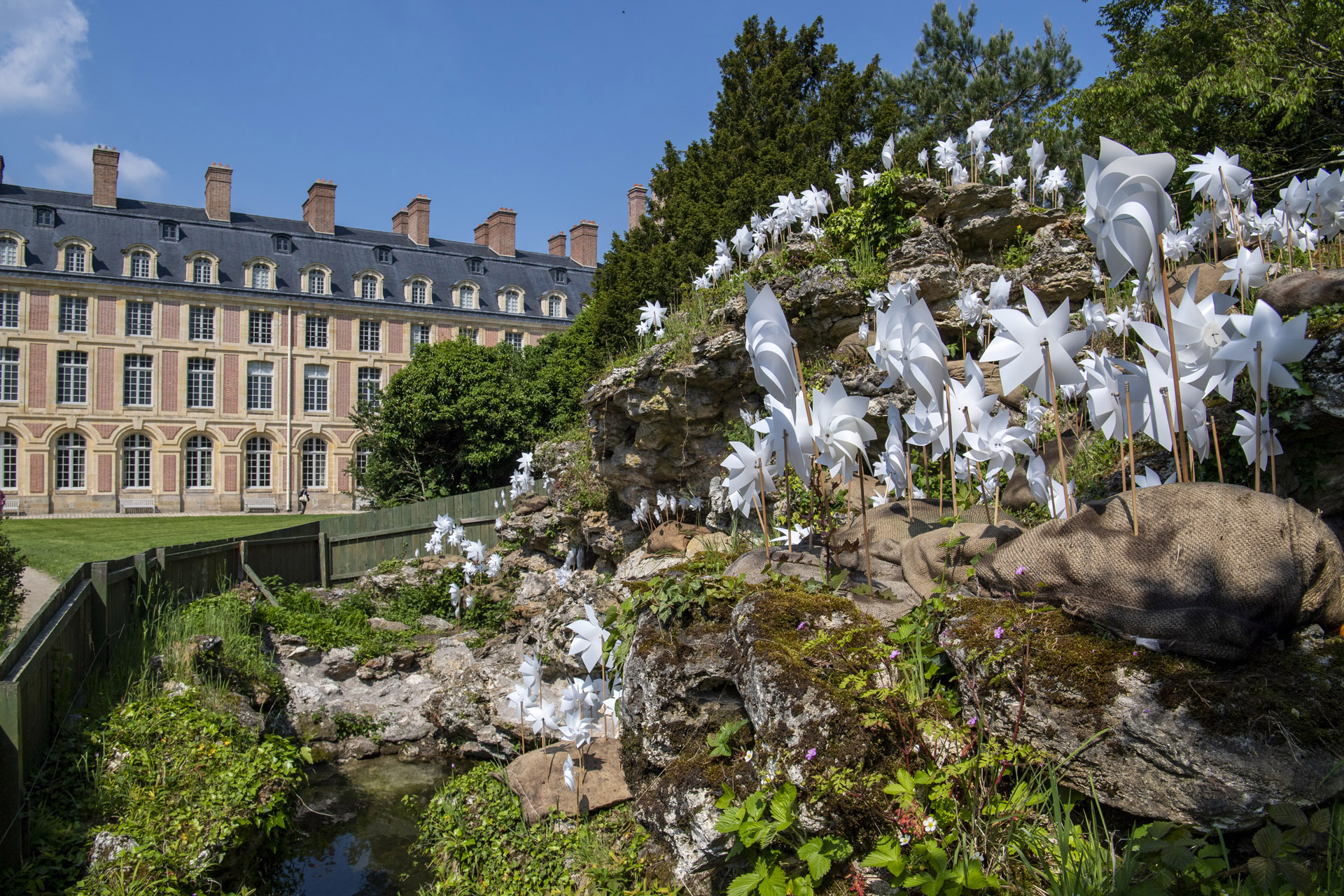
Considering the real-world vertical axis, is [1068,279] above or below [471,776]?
above

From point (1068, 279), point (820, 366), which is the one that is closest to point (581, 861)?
point (820, 366)

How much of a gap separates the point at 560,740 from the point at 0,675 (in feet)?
11.1

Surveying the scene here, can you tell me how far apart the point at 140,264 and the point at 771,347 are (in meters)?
39.7

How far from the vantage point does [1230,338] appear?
3332 mm

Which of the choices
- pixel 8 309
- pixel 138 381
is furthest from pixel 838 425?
pixel 8 309

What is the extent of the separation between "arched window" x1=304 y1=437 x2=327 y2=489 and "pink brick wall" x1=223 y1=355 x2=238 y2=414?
3411mm

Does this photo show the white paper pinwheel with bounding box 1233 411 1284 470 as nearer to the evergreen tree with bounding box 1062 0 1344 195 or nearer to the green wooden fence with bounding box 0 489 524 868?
the green wooden fence with bounding box 0 489 524 868

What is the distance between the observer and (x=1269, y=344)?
10.4 feet

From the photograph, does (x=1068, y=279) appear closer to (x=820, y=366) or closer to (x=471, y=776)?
(x=820, y=366)

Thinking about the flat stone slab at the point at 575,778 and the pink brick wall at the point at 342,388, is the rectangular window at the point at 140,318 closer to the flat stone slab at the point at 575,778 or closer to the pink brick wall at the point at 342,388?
the pink brick wall at the point at 342,388

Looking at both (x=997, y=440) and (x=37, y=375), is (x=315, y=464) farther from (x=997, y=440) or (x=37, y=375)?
(x=997, y=440)

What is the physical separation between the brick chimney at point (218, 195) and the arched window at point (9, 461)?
12.7 meters

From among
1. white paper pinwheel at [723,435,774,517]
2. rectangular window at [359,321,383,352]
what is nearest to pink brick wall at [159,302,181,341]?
rectangular window at [359,321,383,352]

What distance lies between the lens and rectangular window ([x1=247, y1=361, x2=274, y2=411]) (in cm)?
3634
